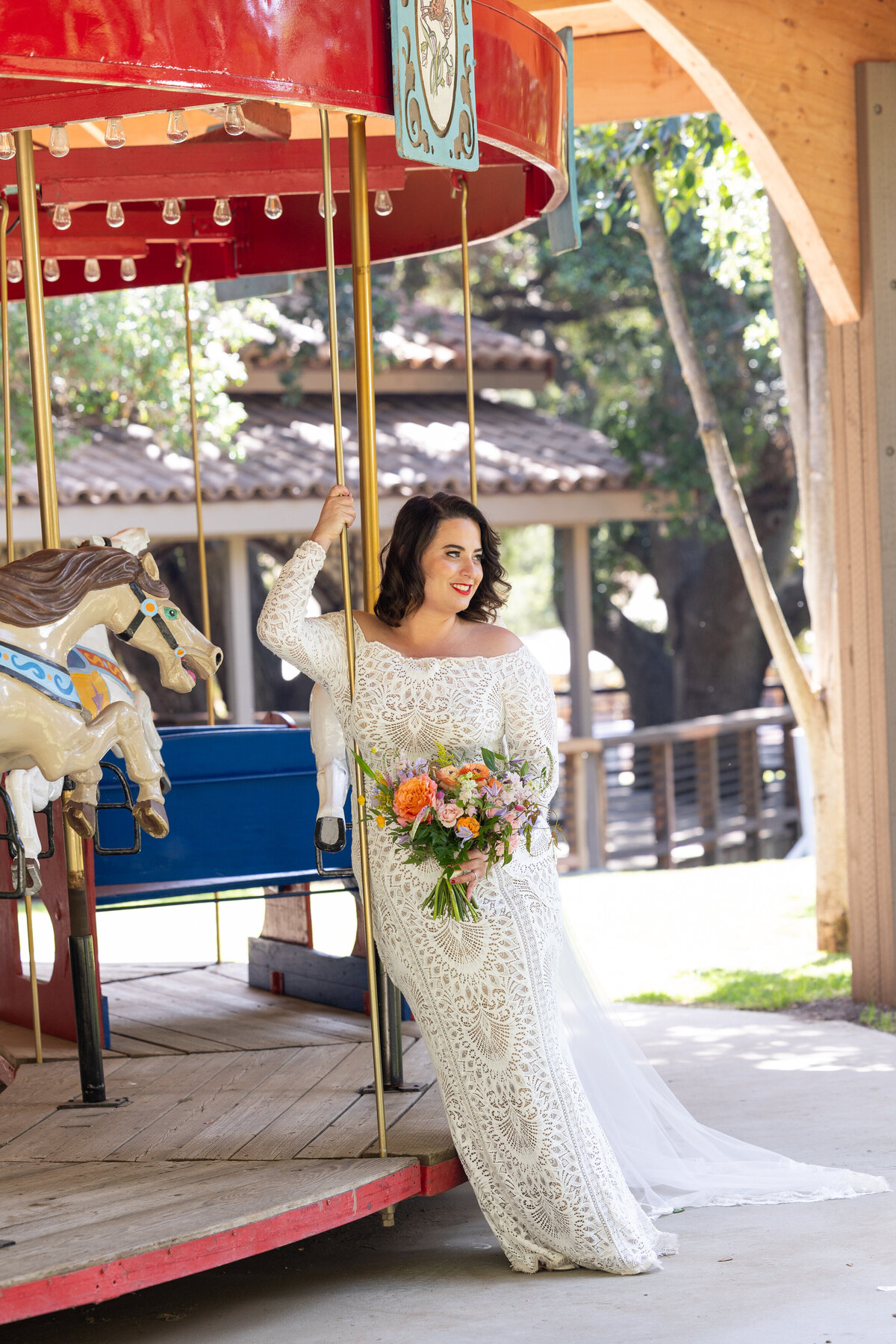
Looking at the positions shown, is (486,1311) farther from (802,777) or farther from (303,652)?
(802,777)

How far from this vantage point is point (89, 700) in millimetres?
4547

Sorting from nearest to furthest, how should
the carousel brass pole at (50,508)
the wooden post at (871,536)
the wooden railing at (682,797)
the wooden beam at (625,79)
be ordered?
the carousel brass pole at (50,508) < the wooden post at (871,536) < the wooden beam at (625,79) < the wooden railing at (682,797)

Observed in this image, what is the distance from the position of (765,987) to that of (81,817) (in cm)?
458

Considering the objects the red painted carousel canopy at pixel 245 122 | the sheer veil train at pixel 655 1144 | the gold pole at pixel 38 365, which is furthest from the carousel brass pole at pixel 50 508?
the sheer veil train at pixel 655 1144

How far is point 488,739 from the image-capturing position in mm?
4051

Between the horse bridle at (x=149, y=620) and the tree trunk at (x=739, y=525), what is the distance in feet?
16.0

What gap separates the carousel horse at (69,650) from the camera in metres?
4.03

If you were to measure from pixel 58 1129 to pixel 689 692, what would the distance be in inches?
539

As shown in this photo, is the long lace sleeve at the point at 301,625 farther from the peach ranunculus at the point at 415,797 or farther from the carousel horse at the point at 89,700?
the carousel horse at the point at 89,700

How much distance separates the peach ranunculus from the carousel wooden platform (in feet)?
2.96

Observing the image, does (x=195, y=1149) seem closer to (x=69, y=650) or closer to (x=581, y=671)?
(x=69, y=650)

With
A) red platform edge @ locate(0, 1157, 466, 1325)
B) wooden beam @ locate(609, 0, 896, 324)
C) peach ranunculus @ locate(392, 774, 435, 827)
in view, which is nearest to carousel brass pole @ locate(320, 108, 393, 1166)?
red platform edge @ locate(0, 1157, 466, 1325)

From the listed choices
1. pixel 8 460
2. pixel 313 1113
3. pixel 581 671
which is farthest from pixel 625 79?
pixel 581 671

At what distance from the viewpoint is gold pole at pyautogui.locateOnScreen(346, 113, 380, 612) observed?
13.2ft
